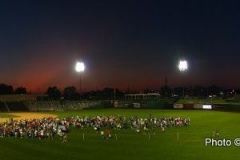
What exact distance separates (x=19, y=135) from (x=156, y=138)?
16.1 metres

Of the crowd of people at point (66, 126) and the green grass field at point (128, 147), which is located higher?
the crowd of people at point (66, 126)

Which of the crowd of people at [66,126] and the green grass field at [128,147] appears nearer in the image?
the green grass field at [128,147]

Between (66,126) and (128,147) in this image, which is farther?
(66,126)

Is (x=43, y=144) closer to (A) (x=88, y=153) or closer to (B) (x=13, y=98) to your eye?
(A) (x=88, y=153)

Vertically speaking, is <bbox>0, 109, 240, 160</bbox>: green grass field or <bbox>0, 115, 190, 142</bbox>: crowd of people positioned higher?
<bbox>0, 115, 190, 142</bbox>: crowd of people

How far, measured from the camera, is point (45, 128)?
163 ft

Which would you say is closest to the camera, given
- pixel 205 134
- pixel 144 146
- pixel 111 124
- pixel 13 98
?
pixel 144 146

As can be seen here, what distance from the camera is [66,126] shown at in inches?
2079

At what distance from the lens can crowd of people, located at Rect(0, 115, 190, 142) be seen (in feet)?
157

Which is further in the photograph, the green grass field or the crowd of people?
the crowd of people

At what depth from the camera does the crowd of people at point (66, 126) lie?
48.0 m

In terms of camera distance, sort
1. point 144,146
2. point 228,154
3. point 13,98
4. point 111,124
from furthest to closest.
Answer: point 13,98
point 111,124
point 144,146
point 228,154

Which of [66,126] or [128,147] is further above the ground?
[66,126]

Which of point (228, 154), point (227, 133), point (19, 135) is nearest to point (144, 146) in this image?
point (228, 154)
